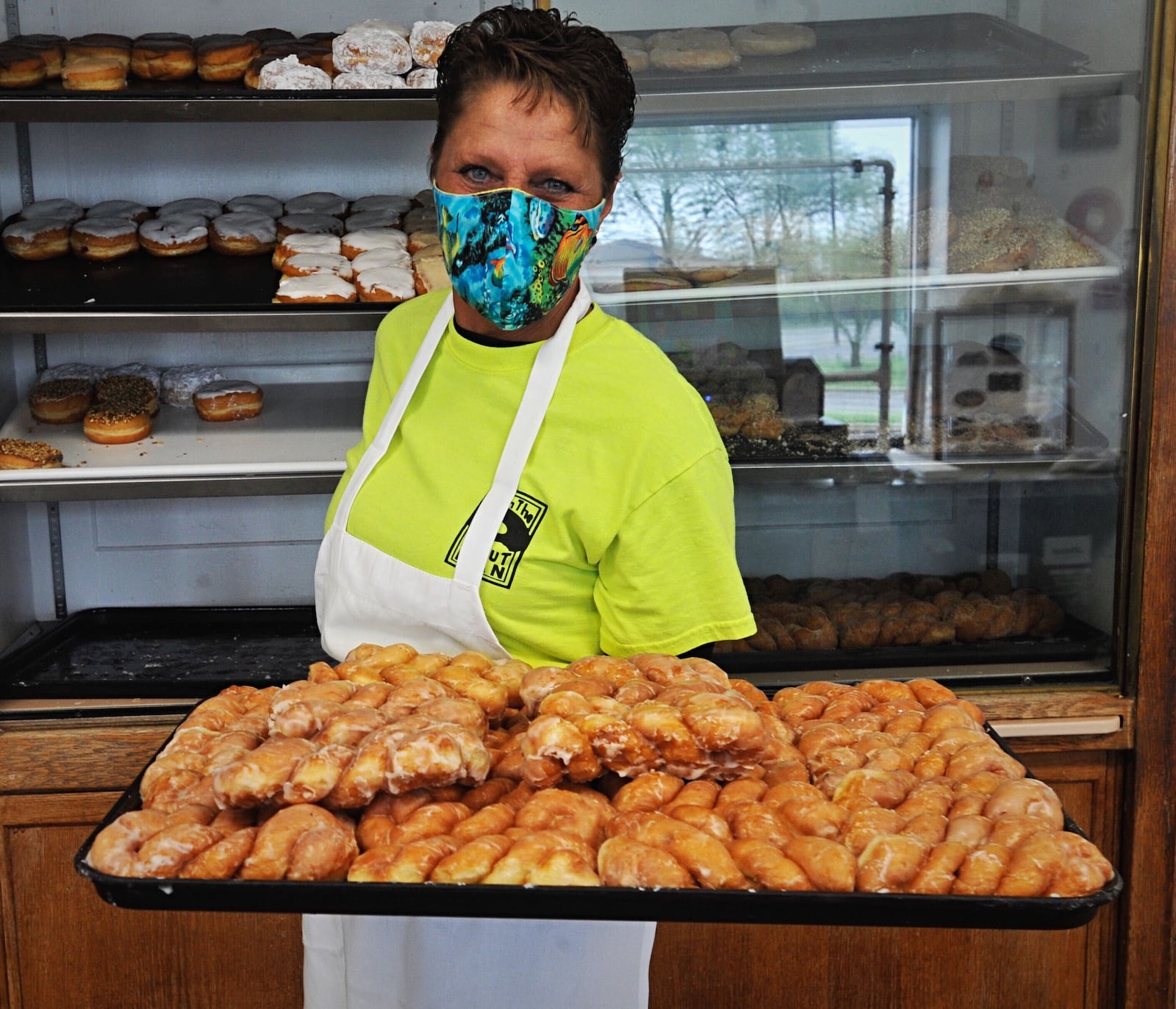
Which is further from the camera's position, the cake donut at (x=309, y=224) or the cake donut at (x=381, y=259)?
the cake donut at (x=309, y=224)

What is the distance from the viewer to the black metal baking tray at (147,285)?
2.22m

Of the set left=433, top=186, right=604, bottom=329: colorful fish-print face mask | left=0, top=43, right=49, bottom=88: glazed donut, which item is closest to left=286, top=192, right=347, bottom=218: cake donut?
left=0, top=43, right=49, bottom=88: glazed donut

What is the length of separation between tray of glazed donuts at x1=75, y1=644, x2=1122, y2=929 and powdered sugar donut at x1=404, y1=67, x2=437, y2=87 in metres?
1.55

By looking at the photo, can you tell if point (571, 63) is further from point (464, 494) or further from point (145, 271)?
point (145, 271)

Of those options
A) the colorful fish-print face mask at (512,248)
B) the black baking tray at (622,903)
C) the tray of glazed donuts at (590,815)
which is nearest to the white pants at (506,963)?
the tray of glazed donuts at (590,815)

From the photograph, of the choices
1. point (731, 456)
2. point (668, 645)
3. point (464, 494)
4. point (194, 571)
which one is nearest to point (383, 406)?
point (464, 494)

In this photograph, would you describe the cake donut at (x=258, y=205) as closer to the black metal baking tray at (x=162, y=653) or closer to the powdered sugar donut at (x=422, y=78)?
the powdered sugar donut at (x=422, y=78)

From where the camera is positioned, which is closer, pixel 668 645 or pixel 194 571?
pixel 668 645

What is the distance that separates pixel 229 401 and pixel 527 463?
1.20 m

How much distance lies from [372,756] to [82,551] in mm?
2149

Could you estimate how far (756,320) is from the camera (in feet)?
8.45

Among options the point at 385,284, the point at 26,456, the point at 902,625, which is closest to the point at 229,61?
the point at 385,284

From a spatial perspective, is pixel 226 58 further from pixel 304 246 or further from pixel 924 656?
pixel 924 656

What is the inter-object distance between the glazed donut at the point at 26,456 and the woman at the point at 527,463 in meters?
0.82
